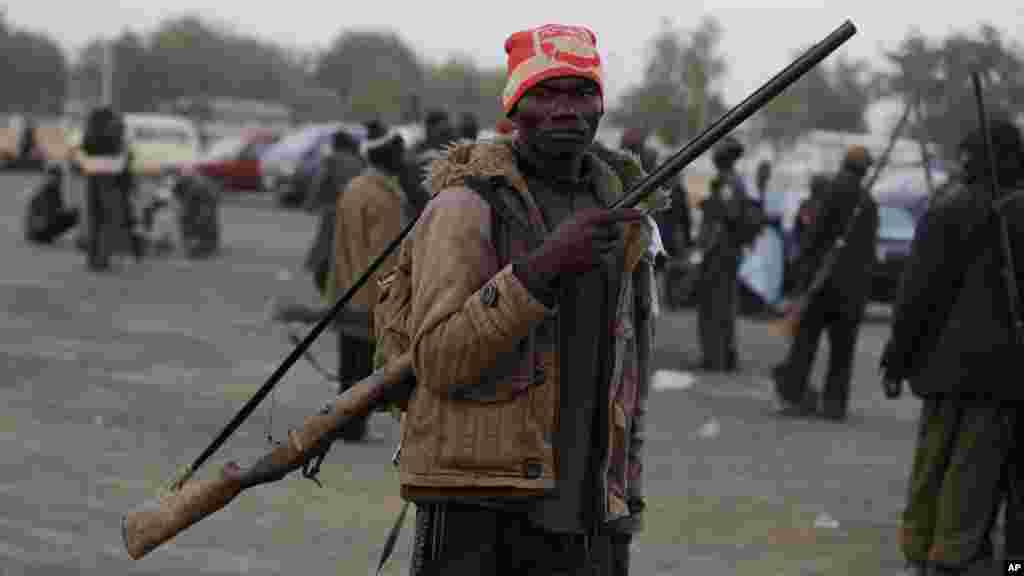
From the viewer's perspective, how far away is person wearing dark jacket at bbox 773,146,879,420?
14.2 m

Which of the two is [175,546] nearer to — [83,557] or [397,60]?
[83,557]

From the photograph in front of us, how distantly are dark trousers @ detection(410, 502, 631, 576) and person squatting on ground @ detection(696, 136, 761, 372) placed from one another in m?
12.5

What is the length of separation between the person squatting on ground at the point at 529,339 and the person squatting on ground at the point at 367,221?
251 inches

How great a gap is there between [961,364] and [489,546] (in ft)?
13.9

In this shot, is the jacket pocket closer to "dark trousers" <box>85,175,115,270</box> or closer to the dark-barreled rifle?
the dark-barreled rifle

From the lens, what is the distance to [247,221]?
37.9 metres

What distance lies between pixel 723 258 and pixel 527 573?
12.7 meters

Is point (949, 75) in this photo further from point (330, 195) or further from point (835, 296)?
point (330, 195)

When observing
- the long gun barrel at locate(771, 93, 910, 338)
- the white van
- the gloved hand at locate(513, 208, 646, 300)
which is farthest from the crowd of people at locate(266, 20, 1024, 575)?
the white van

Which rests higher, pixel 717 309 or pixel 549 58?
pixel 549 58

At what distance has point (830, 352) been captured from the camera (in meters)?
14.3

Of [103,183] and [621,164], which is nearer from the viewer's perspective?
[621,164]

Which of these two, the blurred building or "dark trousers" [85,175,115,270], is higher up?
"dark trousers" [85,175,115,270]

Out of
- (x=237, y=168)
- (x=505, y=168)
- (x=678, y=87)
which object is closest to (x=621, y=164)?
(x=505, y=168)
